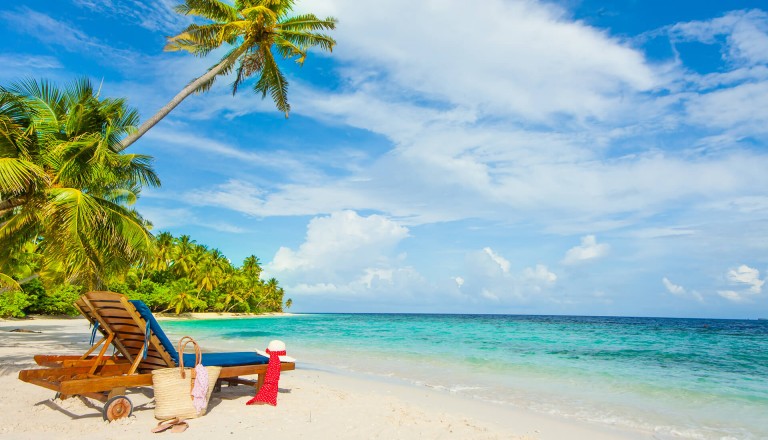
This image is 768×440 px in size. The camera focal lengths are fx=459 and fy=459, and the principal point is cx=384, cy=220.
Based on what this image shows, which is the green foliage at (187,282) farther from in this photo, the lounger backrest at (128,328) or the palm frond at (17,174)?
the lounger backrest at (128,328)

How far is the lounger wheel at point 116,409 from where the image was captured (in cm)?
486

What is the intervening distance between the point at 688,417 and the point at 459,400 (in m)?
3.67

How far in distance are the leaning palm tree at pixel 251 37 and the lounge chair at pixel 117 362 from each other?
611cm

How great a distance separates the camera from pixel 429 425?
557 cm

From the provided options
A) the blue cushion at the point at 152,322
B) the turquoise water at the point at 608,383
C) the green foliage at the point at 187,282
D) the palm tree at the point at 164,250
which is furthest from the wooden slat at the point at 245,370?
the palm tree at the point at 164,250

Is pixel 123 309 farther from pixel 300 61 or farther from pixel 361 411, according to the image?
pixel 300 61

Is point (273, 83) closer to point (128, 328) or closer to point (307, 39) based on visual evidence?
point (307, 39)

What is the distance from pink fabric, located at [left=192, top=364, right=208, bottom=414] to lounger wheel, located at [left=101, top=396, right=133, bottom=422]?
0.69 m

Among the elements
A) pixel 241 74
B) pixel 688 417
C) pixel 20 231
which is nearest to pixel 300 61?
pixel 241 74

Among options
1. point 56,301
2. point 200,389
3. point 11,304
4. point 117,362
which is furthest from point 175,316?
point 200,389

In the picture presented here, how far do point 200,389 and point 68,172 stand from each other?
17.5 feet

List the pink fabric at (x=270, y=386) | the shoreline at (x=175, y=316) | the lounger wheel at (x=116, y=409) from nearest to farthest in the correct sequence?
the lounger wheel at (x=116, y=409)
the pink fabric at (x=270, y=386)
the shoreline at (x=175, y=316)

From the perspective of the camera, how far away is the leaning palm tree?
424 inches

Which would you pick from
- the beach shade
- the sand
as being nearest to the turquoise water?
the sand
